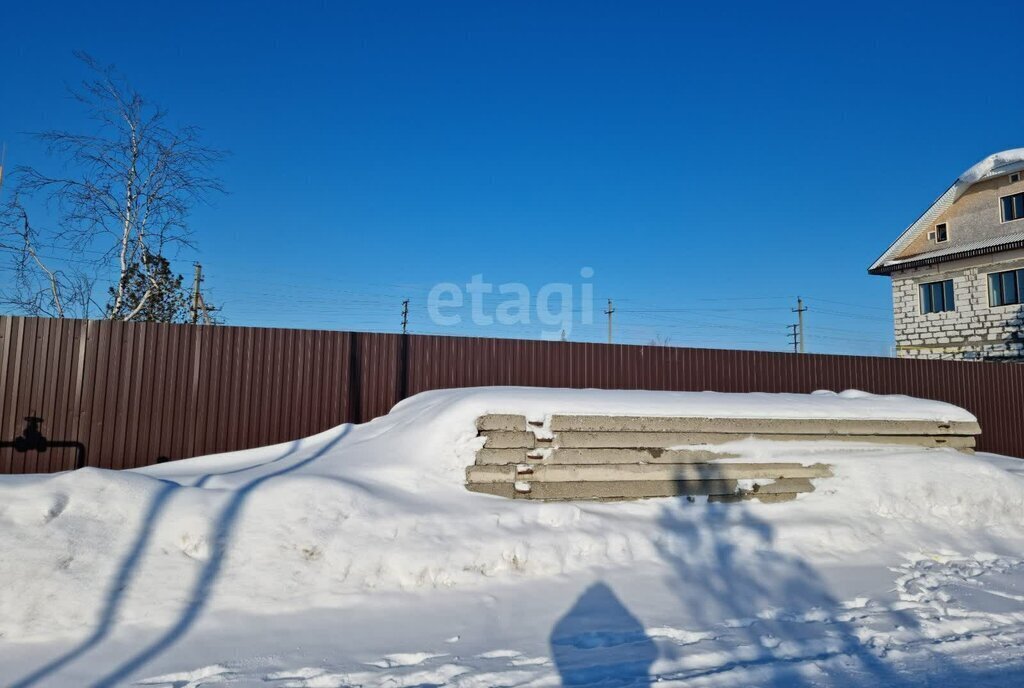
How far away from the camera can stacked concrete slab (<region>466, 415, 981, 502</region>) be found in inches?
250

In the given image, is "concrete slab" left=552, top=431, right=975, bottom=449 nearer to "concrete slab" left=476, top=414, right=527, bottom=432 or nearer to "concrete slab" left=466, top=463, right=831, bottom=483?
"concrete slab" left=466, top=463, right=831, bottom=483

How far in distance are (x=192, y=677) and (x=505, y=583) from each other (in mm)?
2288

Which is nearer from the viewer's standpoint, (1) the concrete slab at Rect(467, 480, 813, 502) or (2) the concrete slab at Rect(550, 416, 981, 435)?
(1) the concrete slab at Rect(467, 480, 813, 502)

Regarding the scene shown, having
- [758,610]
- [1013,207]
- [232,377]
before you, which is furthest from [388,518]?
[1013,207]

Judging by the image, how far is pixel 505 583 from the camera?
509cm

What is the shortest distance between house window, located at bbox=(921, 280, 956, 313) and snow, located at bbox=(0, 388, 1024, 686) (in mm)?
16229

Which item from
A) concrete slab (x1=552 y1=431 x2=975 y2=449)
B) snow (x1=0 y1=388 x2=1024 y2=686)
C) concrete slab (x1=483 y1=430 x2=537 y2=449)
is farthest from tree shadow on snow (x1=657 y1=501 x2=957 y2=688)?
concrete slab (x1=483 y1=430 x2=537 y2=449)

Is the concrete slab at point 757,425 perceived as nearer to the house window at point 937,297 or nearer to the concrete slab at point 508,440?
the concrete slab at point 508,440

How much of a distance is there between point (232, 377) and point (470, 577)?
442cm

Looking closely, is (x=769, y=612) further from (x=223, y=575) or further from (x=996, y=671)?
(x=223, y=575)

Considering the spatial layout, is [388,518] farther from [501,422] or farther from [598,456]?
[598,456]

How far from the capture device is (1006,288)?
1933 centimetres

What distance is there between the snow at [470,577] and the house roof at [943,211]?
15.8 metres

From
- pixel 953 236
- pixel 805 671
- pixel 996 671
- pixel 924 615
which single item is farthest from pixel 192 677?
pixel 953 236
